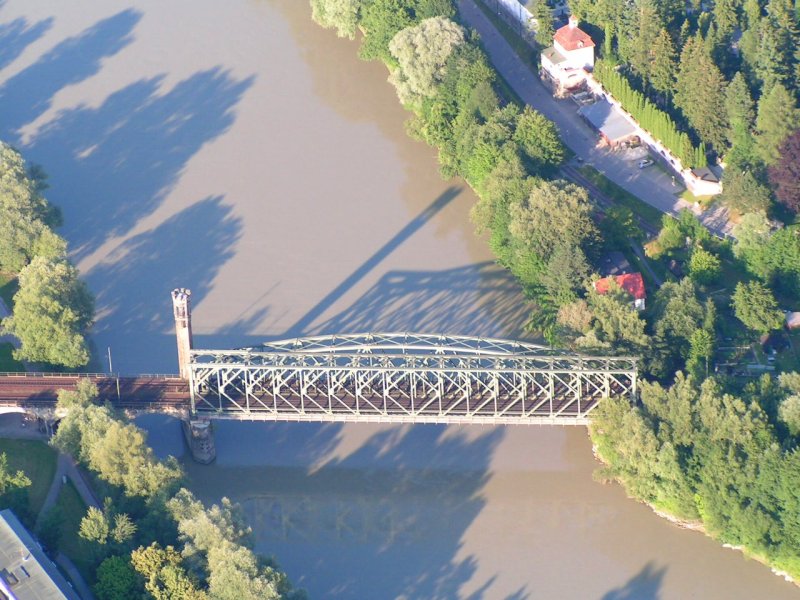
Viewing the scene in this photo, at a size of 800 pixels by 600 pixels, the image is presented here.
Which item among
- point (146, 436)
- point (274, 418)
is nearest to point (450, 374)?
point (274, 418)

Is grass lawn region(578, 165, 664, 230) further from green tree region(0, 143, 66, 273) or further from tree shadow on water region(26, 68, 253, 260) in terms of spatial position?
green tree region(0, 143, 66, 273)

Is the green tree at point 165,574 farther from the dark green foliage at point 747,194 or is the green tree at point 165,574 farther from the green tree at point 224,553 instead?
the dark green foliage at point 747,194

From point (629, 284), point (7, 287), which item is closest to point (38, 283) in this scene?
point (7, 287)

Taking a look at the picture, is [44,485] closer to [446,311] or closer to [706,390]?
[446,311]

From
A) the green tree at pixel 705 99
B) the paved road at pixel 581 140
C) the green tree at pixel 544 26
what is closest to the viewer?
the paved road at pixel 581 140

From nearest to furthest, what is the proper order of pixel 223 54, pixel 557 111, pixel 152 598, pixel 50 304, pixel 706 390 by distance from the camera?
1. pixel 152 598
2. pixel 706 390
3. pixel 50 304
4. pixel 557 111
5. pixel 223 54

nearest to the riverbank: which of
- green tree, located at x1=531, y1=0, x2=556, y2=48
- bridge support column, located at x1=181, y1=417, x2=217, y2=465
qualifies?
bridge support column, located at x1=181, y1=417, x2=217, y2=465

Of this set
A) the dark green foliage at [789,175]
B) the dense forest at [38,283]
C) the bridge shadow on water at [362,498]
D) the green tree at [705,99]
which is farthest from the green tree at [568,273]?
the dense forest at [38,283]
